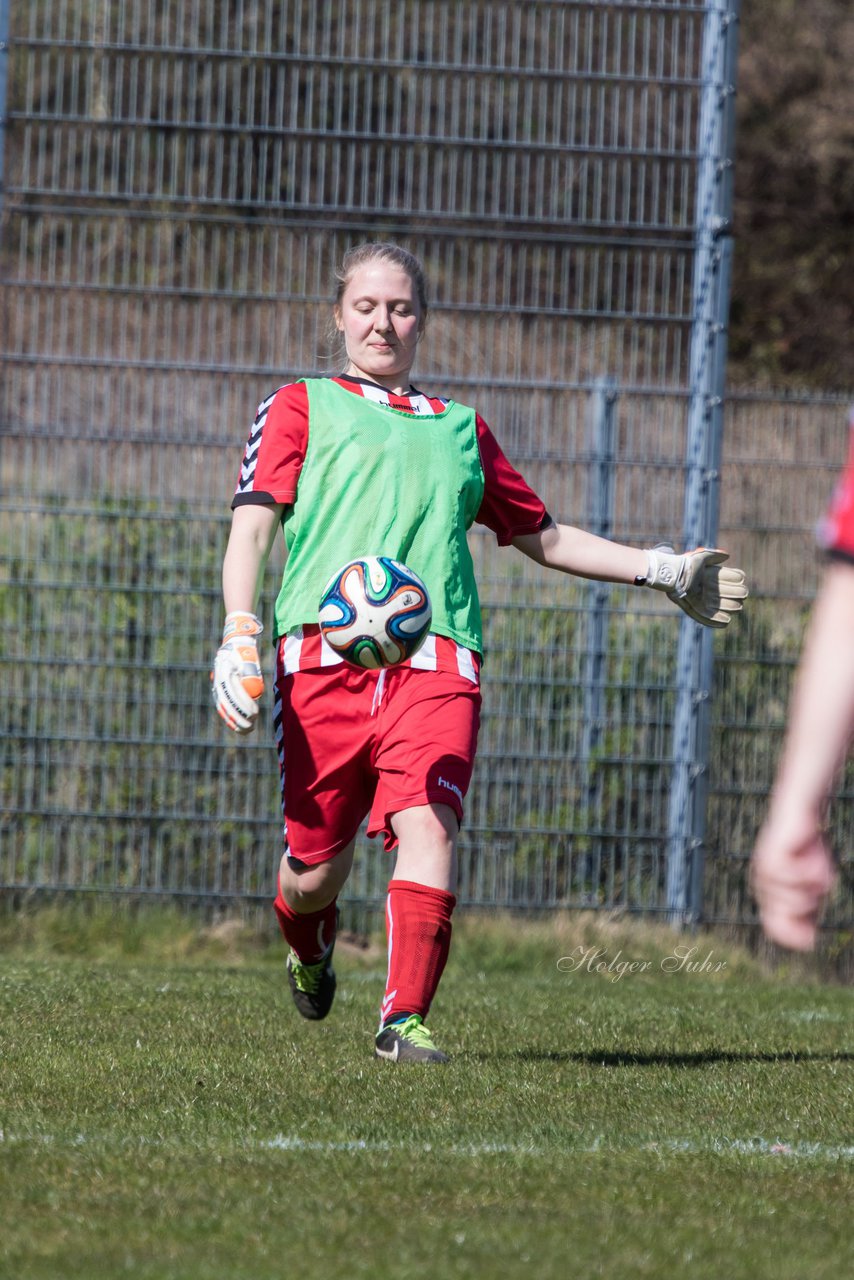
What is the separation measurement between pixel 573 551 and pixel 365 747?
88 cm

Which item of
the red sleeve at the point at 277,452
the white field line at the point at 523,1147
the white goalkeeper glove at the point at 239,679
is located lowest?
the white field line at the point at 523,1147

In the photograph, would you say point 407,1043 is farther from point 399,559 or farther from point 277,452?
point 277,452

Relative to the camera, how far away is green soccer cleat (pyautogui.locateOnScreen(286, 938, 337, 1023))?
17.2 ft

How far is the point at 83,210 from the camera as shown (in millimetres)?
8273

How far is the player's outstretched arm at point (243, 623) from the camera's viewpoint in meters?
4.30

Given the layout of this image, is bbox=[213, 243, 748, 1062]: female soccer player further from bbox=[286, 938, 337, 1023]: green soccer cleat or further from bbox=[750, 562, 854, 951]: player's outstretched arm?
bbox=[750, 562, 854, 951]: player's outstretched arm

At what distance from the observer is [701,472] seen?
8.20 metres

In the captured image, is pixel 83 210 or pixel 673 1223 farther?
pixel 83 210

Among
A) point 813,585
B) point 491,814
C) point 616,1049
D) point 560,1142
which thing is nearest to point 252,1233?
point 560,1142

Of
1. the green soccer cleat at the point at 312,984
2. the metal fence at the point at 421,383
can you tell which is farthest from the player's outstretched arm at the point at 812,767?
the metal fence at the point at 421,383

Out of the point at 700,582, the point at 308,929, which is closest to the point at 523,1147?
the point at 308,929

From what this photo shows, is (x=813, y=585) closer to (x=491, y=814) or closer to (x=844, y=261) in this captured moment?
(x=491, y=814)

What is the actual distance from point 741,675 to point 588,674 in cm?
74

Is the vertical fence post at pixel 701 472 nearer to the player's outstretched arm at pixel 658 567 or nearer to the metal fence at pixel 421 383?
the metal fence at pixel 421 383
